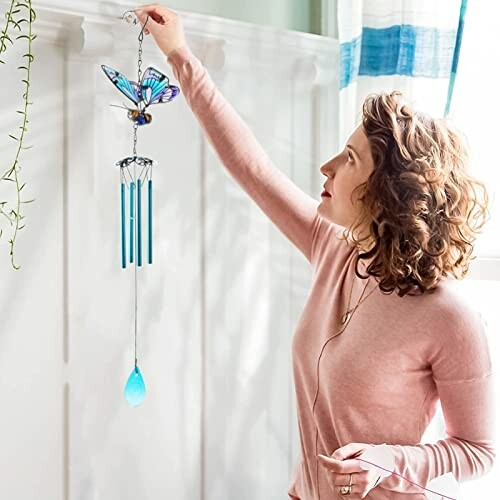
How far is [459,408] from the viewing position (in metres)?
1.36

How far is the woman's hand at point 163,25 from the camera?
5.01 ft

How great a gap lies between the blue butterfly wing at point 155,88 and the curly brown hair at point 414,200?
0.37m

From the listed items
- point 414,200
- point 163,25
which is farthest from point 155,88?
point 414,200

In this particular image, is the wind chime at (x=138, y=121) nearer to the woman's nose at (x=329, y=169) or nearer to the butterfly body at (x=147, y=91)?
the butterfly body at (x=147, y=91)

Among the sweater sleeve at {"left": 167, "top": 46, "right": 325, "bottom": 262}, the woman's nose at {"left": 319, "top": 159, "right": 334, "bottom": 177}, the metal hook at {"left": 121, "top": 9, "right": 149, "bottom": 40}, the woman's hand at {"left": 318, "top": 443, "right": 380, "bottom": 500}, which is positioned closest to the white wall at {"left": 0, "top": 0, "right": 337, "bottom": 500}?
the metal hook at {"left": 121, "top": 9, "right": 149, "bottom": 40}

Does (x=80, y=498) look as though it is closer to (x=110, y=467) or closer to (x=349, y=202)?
(x=110, y=467)

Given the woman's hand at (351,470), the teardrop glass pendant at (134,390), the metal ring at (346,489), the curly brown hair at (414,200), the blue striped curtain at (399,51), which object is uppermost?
the blue striped curtain at (399,51)

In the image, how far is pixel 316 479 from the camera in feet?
4.91

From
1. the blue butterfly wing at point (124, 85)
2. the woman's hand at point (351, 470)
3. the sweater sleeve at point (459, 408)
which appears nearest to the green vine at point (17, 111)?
the blue butterfly wing at point (124, 85)

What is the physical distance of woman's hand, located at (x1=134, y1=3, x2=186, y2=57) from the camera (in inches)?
60.1

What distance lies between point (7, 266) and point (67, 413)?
318mm

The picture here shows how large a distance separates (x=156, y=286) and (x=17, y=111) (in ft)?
1.56

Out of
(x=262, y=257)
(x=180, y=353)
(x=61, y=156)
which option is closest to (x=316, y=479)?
(x=180, y=353)

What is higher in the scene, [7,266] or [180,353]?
[7,266]
